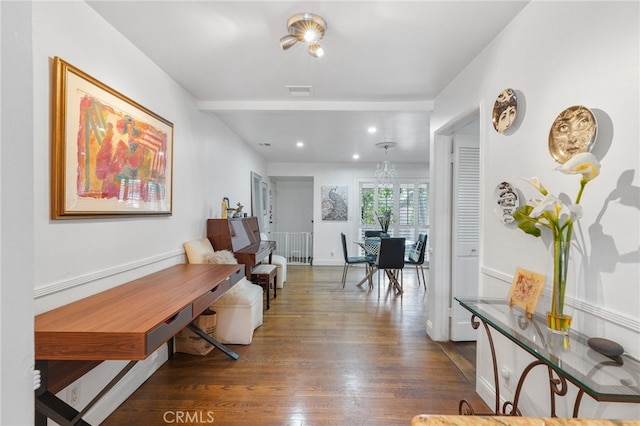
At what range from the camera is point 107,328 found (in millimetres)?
1198

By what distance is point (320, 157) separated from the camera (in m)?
6.06

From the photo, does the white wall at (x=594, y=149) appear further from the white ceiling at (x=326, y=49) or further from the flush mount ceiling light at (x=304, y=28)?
the flush mount ceiling light at (x=304, y=28)

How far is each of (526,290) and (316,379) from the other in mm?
1641

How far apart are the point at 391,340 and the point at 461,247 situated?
4.03 ft

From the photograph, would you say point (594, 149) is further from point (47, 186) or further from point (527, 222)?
point (47, 186)

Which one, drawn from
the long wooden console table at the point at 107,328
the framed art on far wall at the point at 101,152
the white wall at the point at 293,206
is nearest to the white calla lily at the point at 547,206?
the long wooden console table at the point at 107,328

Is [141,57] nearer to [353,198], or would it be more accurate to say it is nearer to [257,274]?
[257,274]

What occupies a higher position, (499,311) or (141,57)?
(141,57)

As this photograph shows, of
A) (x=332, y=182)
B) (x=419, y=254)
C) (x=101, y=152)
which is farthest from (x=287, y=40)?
(x=332, y=182)

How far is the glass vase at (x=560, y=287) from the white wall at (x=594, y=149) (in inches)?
5.1

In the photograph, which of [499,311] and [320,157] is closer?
[499,311]

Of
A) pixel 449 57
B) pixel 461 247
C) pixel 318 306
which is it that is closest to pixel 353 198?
pixel 318 306

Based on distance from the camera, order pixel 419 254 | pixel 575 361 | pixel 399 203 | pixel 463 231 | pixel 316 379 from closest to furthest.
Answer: pixel 575 361 → pixel 316 379 → pixel 463 231 → pixel 419 254 → pixel 399 203

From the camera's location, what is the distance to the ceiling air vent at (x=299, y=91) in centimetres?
259
